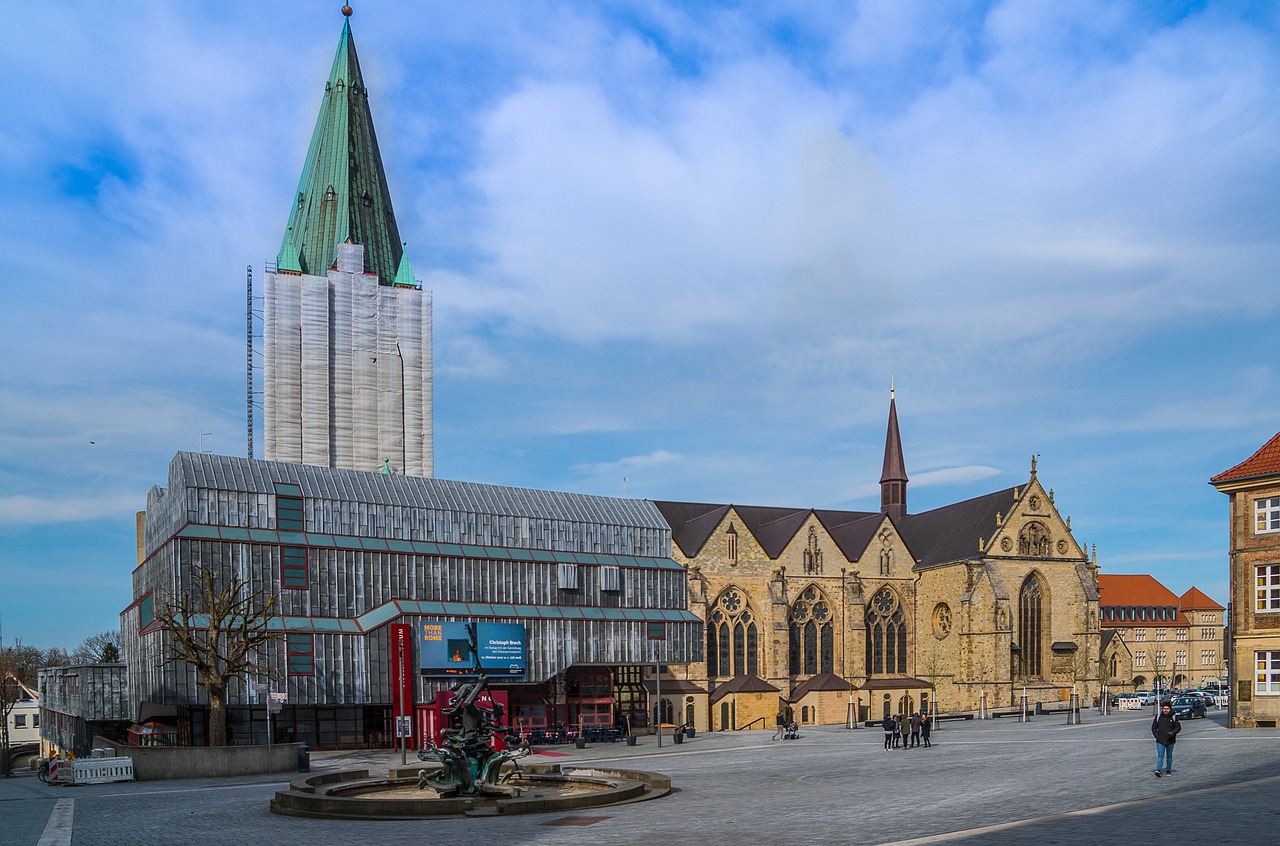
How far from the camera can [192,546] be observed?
4891 cm

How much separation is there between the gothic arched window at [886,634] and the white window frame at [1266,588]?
36.9 m

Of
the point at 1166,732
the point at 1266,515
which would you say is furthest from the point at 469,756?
the point at 1266,515

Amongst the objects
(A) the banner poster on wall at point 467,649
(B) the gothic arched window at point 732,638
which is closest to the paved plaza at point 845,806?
(A) the banner poster on wall at point 467,649

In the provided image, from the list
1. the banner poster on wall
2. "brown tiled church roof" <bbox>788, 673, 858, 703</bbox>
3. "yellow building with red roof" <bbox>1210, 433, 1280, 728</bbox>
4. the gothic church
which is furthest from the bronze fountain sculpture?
"brown tiled church roof" <bbox>788, 673, 858, 703</bbox>

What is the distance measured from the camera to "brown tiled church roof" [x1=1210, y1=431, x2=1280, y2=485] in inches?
1617

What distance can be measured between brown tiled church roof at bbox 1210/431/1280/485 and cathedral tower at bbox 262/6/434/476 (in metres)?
58.8

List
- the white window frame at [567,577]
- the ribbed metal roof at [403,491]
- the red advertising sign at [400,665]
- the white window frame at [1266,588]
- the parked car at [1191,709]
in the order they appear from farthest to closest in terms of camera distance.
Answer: the white window frame at [567,577], the parked car at [1191,709], the ribbed metal roof at [403,491], the red advertising sign at [400,665], the white window frame at [1266,588]

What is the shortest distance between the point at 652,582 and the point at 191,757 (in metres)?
29.7

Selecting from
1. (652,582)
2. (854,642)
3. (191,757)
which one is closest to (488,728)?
(191,757)

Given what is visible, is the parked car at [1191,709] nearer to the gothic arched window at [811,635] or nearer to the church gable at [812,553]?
the gothic arched window at [811,635]

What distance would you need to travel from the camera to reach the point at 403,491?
57.0 meters

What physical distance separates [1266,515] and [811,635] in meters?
36.6

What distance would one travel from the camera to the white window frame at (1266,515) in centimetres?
4097

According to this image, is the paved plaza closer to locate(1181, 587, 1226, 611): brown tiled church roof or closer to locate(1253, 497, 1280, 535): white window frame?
locate(1253, 497, 1280, 535): white window frame
